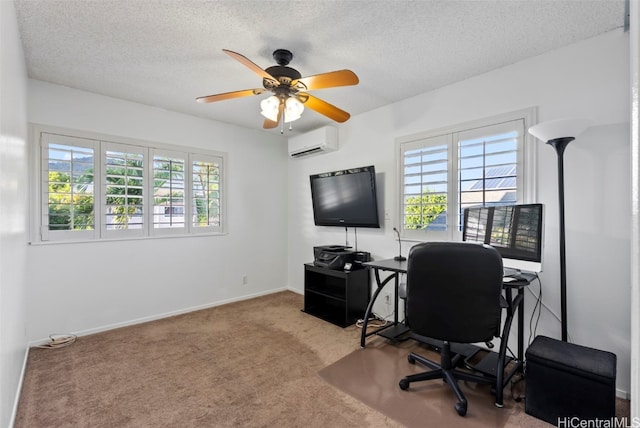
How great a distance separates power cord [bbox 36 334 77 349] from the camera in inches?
112

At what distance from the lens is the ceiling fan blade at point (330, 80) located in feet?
6.64

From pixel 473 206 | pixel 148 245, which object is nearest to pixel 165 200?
pixel 148 245

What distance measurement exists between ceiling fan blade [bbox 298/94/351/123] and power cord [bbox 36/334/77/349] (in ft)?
10.0

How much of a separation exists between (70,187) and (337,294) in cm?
294

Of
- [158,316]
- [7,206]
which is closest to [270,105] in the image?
[7,206]

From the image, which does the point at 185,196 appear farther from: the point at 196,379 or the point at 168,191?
the point at 196,379

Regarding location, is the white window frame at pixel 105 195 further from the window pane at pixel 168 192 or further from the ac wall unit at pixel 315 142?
the ac wall unit at pixel 315 142

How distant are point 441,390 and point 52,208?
3687mm

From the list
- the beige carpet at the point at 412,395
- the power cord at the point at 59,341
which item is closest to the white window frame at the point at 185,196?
the power cord at the point at 59,341

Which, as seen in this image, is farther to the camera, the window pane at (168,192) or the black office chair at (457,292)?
the window pane at (168,192)

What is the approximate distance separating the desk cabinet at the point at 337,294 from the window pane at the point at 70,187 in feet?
7.96

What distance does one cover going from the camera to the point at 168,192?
3.71 metres

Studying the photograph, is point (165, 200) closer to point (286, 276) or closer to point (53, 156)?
point (53, 156)

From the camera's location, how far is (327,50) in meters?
2.40
